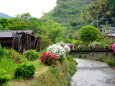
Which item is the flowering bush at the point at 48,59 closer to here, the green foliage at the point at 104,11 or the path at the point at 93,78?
the path at the point at 93,78

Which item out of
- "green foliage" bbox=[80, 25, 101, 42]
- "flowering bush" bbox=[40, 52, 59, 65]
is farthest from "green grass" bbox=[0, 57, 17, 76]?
"green foliage" bbox=[80, 25, 101, 42]

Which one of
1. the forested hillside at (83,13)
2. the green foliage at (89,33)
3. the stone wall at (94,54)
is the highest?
the forested hillside at (83,13)

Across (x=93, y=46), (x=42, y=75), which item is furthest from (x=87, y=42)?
(x=42, y=75)

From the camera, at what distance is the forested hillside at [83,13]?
212 ft

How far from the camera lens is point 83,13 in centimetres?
8788

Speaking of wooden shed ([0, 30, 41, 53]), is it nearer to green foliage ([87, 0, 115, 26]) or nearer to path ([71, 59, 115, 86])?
path ([71, 59, 115, 86])

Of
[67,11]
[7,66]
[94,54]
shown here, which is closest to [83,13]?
[67,11]

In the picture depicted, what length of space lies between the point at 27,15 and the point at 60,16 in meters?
59.3

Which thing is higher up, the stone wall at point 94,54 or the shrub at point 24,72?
the shrub at point 24,72

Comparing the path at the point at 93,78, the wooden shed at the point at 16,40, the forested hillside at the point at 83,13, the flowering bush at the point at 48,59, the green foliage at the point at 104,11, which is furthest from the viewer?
the forested hillside at the point at 83,13

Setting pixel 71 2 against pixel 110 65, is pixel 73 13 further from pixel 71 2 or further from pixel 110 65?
pixel 110 65

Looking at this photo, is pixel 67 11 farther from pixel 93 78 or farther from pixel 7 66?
pixel 7 66

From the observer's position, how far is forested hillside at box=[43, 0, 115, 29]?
64688mm

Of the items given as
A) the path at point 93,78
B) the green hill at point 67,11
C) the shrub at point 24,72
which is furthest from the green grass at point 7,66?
the green hill at point 67,11
